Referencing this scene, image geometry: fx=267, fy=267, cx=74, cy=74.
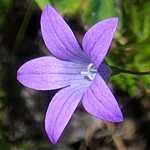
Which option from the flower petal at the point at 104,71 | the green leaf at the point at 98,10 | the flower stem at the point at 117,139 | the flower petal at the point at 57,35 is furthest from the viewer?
the flower stem at the point at 117,139

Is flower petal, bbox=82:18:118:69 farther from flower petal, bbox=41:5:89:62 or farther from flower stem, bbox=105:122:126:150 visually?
flower stem, bbox=105:122:126:150

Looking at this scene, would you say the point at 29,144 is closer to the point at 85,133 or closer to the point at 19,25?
the point at 85,133

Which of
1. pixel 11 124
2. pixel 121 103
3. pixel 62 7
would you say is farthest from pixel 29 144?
pixel 62 7

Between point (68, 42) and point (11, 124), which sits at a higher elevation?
point (68, 42)

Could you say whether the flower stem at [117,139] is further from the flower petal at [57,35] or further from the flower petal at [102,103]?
the flower petal at [102,103]

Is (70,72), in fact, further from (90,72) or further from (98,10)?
(98,10)

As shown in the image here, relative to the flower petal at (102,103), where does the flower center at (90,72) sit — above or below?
below

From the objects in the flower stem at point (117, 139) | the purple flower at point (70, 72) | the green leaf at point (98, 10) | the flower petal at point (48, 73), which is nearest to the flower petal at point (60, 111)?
the purple flower at point (70, 72)
